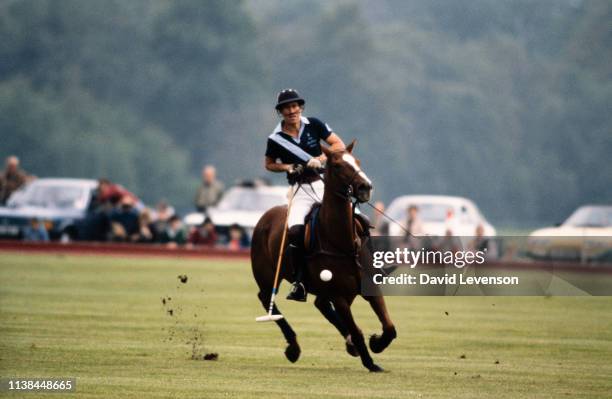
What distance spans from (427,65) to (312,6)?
28.5 metres

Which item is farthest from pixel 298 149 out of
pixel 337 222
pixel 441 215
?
pixel 441 215

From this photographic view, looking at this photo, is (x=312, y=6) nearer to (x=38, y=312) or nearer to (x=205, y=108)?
(x=205, y=108)

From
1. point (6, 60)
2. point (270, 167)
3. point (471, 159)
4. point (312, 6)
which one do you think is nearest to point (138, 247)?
point (270, 167)

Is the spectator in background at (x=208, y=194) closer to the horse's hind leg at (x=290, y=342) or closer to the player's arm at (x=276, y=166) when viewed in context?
the player's arm at (x=276, y=166)

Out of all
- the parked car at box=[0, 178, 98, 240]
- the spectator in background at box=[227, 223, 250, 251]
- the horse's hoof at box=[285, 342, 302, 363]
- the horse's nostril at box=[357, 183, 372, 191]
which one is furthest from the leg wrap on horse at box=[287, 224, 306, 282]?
Answer: the parked car at box=[0, 178, 98, 240]

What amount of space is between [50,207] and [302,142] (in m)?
23.4

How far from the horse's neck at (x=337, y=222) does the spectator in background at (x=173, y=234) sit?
21583 mm

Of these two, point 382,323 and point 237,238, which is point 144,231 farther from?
point 382,323

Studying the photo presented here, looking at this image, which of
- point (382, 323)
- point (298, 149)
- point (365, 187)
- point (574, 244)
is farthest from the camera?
point (574, 244)

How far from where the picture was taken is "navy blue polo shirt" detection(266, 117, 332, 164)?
1329 cm

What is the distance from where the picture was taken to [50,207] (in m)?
35.9

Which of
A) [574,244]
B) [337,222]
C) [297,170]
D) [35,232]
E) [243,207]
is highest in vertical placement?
[243,207]

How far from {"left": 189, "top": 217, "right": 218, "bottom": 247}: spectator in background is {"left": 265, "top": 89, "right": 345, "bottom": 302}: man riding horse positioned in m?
20.2

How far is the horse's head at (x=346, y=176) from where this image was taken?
11820 mm
